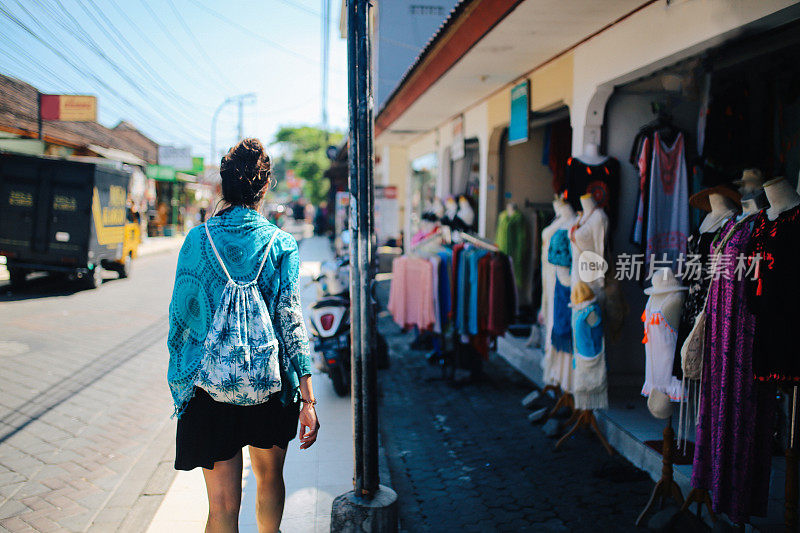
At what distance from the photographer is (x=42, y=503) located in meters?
3.50

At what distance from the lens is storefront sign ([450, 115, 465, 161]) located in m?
10.1

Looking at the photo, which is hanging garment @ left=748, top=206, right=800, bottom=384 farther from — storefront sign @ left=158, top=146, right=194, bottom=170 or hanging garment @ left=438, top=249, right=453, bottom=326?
storefront sign @ left=158, top=146, right=194, bottom=170

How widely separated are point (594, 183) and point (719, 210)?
1.61m

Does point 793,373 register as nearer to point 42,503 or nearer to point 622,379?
point 622,379

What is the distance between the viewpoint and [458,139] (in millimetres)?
10203

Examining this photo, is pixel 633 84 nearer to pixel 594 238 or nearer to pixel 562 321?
pixel 594 238

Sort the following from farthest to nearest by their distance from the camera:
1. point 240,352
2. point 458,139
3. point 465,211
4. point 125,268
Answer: point 125,268 < point 458,139 < point 465,211 < point 240,352

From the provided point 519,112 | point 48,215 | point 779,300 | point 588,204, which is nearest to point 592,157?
point 588,204

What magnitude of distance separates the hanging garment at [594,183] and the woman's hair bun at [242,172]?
10.4 ft

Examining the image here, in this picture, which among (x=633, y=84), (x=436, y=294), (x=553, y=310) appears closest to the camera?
(x=553, y=310)

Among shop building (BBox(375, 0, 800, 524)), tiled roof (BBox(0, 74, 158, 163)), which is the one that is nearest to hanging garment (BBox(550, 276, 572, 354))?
shop building (BBox(375, 0, 800, 524))

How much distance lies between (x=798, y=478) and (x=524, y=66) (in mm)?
A: 5064

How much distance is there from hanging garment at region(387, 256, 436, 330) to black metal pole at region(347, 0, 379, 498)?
129 inches

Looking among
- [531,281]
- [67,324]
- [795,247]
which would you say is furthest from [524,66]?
[67,324]
